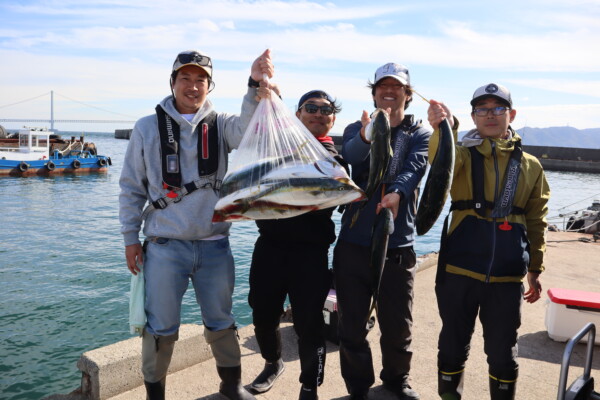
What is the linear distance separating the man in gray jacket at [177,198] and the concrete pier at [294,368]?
19.8 inches

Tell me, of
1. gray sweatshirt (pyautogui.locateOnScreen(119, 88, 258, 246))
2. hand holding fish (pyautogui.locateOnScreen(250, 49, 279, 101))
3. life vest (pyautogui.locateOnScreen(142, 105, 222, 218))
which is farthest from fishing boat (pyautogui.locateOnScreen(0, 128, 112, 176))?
hand holding fish (pyautogui.locateOnScreen(250, 49, 279, 101))

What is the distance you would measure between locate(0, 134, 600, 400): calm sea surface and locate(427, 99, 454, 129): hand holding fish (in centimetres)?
584

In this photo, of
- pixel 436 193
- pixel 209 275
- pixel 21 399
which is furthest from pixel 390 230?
pixel 21 399

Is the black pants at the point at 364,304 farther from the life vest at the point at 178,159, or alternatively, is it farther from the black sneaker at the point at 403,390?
the life vest at the point at 178,159

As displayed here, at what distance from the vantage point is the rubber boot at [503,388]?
2.88 meters

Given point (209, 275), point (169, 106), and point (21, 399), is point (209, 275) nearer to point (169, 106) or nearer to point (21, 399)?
point (169, 106)

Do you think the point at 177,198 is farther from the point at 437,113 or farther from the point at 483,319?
the point at 483,319

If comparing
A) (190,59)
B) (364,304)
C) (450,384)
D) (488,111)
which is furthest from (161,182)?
(450,384)

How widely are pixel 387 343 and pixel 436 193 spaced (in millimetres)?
1423

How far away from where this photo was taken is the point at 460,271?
298cm

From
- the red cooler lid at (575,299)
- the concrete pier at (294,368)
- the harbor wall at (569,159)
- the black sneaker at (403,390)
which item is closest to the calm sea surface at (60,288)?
the concrete pier at (294,368)

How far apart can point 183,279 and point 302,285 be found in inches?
32.3

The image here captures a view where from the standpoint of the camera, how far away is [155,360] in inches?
117

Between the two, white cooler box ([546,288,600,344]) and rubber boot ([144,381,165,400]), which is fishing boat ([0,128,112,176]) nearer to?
rubber boot ([144,381,165,400])
